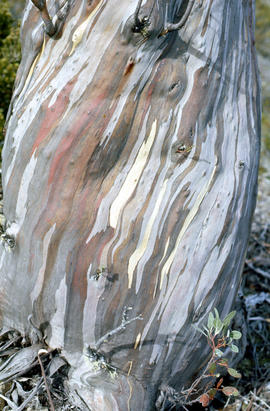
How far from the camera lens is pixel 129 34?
142cm

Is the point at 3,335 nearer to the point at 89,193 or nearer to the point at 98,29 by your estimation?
the point at 89,193

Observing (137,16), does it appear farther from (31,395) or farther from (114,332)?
(31,395)

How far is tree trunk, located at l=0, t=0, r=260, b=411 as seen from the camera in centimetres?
149

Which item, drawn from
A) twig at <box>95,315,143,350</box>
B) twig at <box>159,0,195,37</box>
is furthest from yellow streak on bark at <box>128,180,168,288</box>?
twig at <box>159,0,195,37</box>

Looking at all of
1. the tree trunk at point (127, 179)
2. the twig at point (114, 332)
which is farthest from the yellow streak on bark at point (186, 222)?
the twig at point (114, 332)

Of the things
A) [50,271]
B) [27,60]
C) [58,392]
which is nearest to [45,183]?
[50,271]

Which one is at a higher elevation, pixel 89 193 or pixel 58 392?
pixel 89 193

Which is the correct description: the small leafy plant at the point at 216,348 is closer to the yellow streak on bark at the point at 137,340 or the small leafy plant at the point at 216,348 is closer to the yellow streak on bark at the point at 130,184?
the yellow streak on bark at the point at 137,340

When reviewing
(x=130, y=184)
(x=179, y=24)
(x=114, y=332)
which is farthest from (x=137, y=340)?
(x=179, y=24)

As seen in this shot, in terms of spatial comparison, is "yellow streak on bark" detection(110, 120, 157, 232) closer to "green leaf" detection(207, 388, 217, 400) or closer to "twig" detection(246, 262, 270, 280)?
"green leaf" detection(207, 388, 217, 400)

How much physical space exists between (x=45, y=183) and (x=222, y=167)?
61cm

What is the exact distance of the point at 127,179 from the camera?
1.55m

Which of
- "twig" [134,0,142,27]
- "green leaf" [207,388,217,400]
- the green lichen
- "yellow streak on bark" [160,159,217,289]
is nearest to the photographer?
"twig" [134,0,142,27]

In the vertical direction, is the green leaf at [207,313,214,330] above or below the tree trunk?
below
